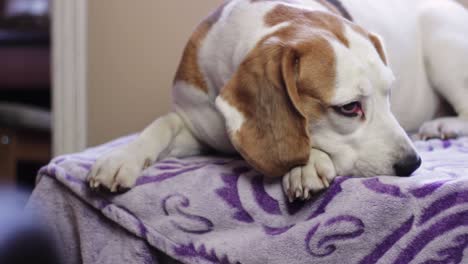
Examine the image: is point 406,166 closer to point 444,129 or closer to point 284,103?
point 284,103

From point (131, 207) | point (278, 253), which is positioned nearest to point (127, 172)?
point (131, 207)

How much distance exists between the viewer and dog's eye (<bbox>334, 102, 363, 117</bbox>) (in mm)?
1063

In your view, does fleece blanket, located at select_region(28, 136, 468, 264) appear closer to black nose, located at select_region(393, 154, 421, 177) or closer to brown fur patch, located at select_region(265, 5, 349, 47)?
black nose, located at select_region(393, 154, 421, 177)

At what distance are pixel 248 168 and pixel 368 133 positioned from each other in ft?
0.76

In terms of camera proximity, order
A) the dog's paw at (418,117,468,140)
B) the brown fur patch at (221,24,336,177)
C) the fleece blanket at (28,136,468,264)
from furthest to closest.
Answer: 1. the dog's paw at (418,117,468,140)
2. the brown fur patch at (221,24,336,177)
3. the fleece blanket at (28,136,468,264)

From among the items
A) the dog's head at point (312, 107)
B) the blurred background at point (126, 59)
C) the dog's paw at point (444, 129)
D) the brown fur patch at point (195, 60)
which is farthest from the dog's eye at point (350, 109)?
the blurred background at point (126, 59)

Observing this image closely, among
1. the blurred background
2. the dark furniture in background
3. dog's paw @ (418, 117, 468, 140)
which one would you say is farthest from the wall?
dog's paw @ (418, 117, 468, 140)

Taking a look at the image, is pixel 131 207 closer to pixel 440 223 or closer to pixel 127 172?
pixel 127 172

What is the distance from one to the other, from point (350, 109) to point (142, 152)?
42 centimetres

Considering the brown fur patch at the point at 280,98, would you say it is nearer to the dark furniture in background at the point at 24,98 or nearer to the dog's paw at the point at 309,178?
the dog's paw at the point at 309,178

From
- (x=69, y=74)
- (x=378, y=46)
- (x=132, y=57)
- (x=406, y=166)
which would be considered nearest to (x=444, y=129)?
(x=378, y=46)

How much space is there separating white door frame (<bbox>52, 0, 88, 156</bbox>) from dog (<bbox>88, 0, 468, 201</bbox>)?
0.94m

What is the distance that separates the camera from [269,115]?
1.04 meters

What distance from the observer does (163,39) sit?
6.81ft
